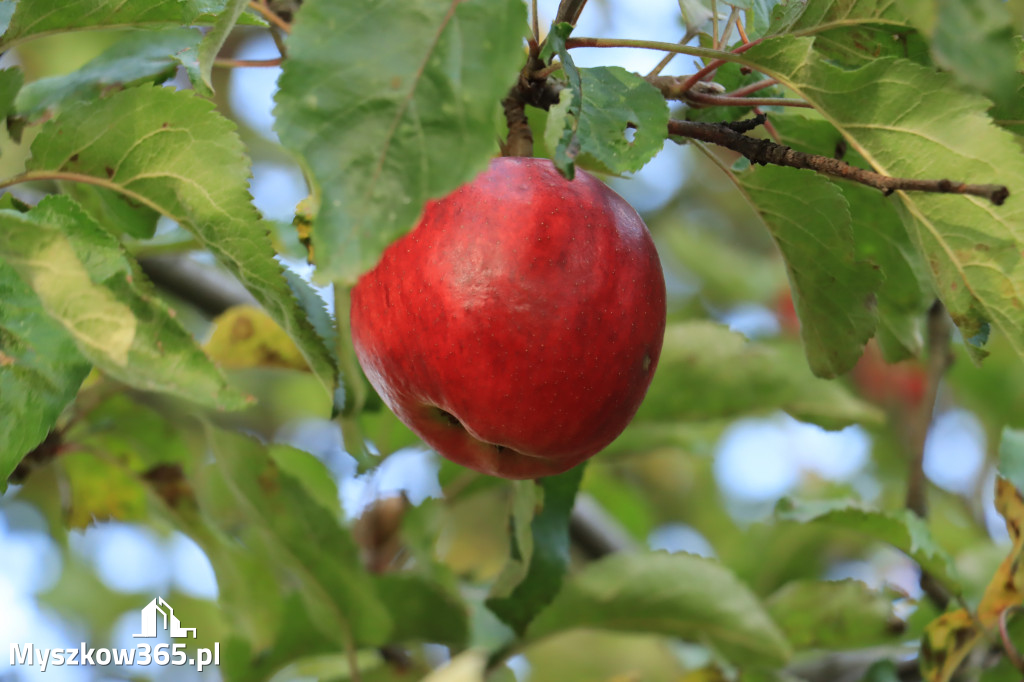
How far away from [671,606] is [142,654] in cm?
103

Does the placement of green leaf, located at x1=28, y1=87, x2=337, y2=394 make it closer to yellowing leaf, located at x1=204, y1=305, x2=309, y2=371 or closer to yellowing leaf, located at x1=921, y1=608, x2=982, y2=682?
yellowing leaf, located at x1=204, y1=305, x2=309, y2=371

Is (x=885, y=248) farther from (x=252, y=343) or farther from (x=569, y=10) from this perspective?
(x=252, y=343)

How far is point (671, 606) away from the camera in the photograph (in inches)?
53.7

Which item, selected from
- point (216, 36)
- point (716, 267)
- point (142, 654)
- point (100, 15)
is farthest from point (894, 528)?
point (716, 267)

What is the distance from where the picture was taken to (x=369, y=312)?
0.84 m

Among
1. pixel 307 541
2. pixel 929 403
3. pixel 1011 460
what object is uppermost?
pixel 1011 460

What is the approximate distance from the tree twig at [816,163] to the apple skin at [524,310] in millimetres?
99

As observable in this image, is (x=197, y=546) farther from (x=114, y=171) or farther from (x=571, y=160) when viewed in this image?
(x=571, y=160)

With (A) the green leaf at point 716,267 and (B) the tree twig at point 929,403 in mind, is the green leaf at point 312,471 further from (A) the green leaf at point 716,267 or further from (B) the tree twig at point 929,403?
(A) the green leaf at point 716,267

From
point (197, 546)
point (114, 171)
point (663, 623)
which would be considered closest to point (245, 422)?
point (197, 546)

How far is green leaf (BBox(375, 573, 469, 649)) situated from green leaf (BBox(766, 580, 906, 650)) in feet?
1.74

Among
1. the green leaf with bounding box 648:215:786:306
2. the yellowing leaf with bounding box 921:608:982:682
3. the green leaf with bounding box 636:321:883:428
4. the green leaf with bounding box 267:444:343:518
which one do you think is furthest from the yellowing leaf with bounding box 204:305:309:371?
the green leaf with bounding box 648:215:786:306

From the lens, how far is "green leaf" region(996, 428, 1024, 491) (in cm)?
124

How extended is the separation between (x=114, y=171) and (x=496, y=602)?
2.06ft
